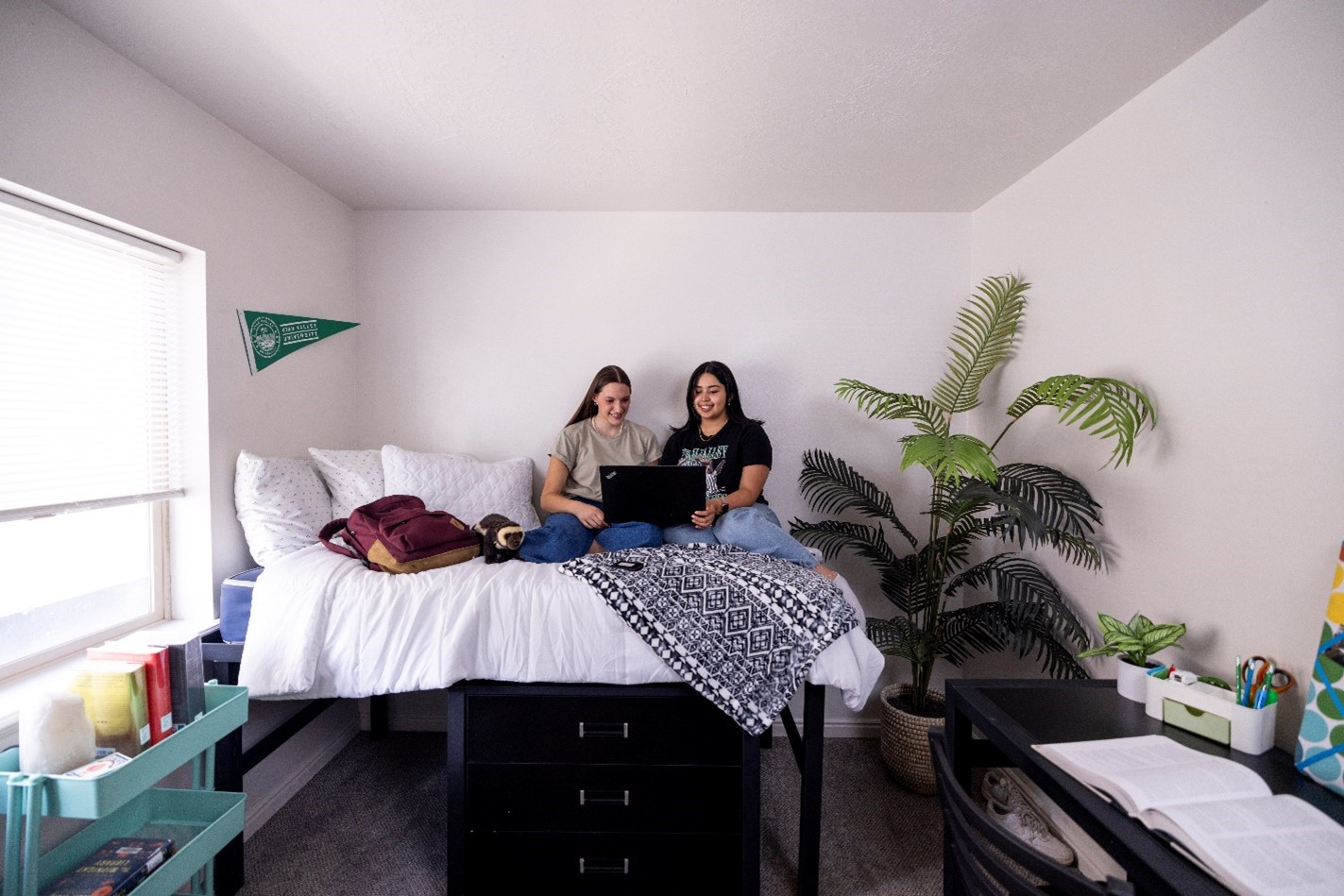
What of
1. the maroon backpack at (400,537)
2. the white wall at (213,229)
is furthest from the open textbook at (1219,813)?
the white wall at (213,229)

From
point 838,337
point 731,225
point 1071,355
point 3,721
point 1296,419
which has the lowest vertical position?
point 3,721

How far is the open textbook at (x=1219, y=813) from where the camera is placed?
795mm

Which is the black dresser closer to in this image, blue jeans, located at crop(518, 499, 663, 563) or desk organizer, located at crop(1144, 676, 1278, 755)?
blue jeans, located at crop(518, 499, 663, 563)

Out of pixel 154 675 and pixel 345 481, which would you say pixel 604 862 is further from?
pixel 345 481

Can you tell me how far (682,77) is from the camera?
5.39 feet

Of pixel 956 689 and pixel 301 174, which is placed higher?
pixel 301 174

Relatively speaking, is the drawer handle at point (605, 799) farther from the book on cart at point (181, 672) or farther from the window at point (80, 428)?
the window at point (80, 428)

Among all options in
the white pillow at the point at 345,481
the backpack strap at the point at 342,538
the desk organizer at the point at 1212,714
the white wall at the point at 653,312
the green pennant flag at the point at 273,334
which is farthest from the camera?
the white wall at the point at 653,312

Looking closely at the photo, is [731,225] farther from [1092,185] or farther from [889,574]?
[889,574]

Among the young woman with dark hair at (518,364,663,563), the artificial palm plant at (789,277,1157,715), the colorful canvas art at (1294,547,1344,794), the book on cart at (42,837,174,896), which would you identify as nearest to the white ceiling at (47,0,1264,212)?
the artificial palm plant at (789,277,1157,715)

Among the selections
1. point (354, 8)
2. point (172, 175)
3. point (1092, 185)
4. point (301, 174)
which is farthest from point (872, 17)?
point (301, 174)

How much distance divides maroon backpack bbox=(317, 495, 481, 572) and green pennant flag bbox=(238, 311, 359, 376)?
75 cm

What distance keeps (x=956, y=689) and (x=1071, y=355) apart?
52.7 inches

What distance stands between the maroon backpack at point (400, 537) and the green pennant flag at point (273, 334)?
75 centimetres
